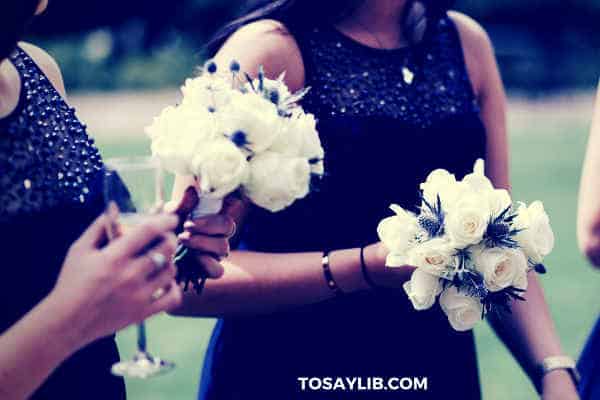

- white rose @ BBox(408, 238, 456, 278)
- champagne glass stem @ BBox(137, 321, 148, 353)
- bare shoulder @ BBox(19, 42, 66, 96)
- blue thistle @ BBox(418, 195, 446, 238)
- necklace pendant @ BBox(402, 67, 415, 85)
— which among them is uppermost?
necklace pendant @ BBox(402, 67, 415, 85)

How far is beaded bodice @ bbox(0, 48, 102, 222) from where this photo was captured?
198 cm

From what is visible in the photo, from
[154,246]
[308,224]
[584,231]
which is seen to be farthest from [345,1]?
[154,246]

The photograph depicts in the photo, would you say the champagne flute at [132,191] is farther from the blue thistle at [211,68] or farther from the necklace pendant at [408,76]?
the necklace pendant at [408,76]

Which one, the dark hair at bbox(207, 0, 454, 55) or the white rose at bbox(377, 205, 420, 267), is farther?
the dark hair at bbox(207, 0, 454, 55)

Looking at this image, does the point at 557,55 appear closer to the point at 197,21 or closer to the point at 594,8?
the point at 594,8

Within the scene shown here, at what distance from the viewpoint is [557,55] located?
3303 centimetres

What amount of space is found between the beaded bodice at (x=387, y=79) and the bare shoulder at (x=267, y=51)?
0.05 m

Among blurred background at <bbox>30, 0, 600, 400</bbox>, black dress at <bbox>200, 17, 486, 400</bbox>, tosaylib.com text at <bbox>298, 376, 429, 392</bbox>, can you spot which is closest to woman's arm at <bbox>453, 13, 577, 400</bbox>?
black dress at <bbox>200, 17, 486, 400</bbox>

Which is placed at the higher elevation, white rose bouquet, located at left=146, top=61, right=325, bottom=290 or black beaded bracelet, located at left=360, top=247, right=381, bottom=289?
white rose bouquet, located at left=146, top=61, right=325, bottom=290

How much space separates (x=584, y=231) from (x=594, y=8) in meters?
35.4

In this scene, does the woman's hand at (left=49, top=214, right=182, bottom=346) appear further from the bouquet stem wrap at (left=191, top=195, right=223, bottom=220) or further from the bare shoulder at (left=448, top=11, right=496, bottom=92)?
the bare shoulder at (left=448, top=11, right=496, bottom=92)

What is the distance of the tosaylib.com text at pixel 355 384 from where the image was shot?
277 centimetres

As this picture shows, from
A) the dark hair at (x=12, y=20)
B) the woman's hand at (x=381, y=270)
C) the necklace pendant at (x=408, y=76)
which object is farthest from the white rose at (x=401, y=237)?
the dark hair at (x=12, y=20)

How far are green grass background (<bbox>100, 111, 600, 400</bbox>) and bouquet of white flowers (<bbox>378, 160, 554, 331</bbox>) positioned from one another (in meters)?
0.79
